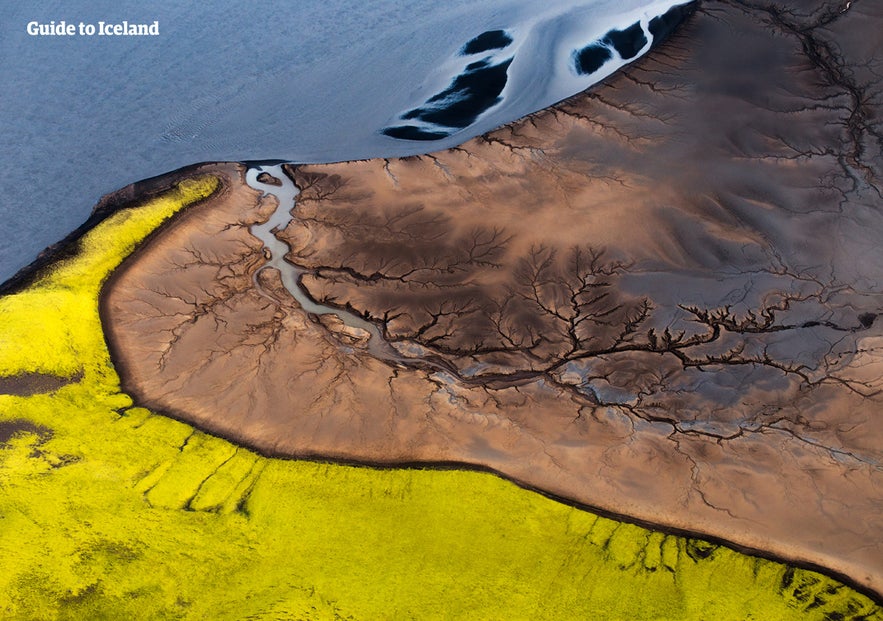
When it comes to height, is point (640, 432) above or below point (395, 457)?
below

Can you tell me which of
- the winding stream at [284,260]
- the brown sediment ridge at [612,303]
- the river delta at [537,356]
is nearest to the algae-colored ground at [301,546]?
the river delta at [537,356]

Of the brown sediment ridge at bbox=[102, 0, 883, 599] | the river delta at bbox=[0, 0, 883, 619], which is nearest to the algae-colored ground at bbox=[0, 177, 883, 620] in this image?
the river delta at bbox=[0, 0, 883, 619]

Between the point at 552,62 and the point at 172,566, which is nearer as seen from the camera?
the point at 172,566

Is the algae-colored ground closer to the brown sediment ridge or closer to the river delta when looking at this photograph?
the river delta

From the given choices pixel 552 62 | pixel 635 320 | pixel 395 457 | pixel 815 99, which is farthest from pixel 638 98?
pixel 395 457

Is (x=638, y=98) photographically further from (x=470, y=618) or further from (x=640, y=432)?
(x=470, y=618)

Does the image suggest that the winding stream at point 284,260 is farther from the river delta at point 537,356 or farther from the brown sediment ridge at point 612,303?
the brown sediment ridge at point 612,303
